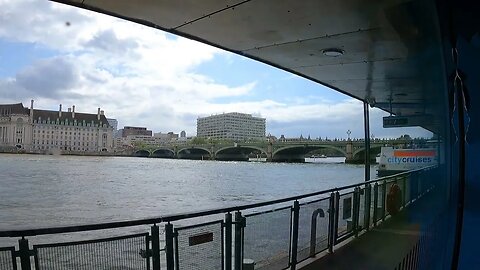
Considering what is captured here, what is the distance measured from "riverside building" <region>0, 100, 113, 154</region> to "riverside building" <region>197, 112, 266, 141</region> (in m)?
19.5

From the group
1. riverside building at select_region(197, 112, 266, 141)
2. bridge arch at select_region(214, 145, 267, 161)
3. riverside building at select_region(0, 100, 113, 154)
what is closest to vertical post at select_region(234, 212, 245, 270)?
riverside building at select_region(197, 112, 266, 141)

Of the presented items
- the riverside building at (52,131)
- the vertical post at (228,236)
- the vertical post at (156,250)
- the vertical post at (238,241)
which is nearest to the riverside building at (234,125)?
the riverside building at (52,131)

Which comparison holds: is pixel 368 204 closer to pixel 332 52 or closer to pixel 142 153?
pixel 332 52

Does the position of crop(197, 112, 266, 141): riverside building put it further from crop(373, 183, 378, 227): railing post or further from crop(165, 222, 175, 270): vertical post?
crop(165, 222, 175, 270): vertical post

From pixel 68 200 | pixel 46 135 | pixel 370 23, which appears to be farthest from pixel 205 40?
pixel 46 135

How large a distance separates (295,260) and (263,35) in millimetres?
2506

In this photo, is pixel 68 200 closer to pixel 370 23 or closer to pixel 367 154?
pixel 367 154

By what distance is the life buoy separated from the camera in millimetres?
5807

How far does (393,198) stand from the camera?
6.15 meters

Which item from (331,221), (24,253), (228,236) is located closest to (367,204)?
(331,221)

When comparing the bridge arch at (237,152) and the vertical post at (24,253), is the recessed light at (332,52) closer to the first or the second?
the vertical post at (24,253)

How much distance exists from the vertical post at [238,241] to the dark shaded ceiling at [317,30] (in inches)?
68.7

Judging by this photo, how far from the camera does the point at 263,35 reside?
4.39m

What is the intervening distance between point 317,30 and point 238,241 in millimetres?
2280
